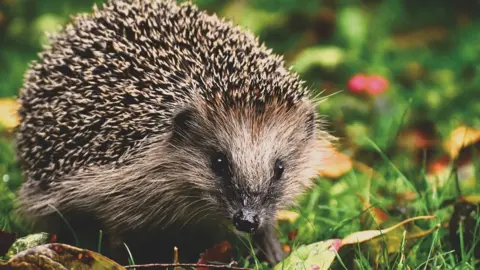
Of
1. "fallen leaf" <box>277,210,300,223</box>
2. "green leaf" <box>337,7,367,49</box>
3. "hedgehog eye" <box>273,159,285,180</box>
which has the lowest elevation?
"fallen leaf" <box>277,210,300,223</box>

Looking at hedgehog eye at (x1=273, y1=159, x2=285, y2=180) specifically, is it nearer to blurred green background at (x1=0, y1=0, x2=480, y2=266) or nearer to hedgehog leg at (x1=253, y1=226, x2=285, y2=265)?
hedgehog leg at (x1=253, y1=226, x2=285, y2=265)

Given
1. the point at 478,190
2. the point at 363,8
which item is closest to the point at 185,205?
the point at 478,190

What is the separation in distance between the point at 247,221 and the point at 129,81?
2.30 ft

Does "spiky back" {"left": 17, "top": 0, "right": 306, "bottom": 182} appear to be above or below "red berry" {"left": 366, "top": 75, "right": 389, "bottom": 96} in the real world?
below

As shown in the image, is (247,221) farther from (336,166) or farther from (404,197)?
(336,166)

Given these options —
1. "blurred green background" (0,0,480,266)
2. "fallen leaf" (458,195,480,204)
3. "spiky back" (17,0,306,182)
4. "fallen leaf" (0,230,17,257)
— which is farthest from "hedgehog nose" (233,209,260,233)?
"blurred green background" (0,0,480,266)

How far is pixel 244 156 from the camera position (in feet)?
8.02

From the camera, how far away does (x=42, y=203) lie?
2730 mm

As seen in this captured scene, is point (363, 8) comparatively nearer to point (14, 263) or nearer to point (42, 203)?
point (42, 203)

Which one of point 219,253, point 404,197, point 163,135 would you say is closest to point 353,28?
point 404,197

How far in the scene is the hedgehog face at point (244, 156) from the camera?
2395 mm

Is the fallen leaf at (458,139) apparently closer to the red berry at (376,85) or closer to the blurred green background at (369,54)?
the blurred green background at (369,54)

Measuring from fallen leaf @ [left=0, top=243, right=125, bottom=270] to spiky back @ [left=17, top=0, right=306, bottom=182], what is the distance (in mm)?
583

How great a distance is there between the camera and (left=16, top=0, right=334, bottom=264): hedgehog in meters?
2.53
